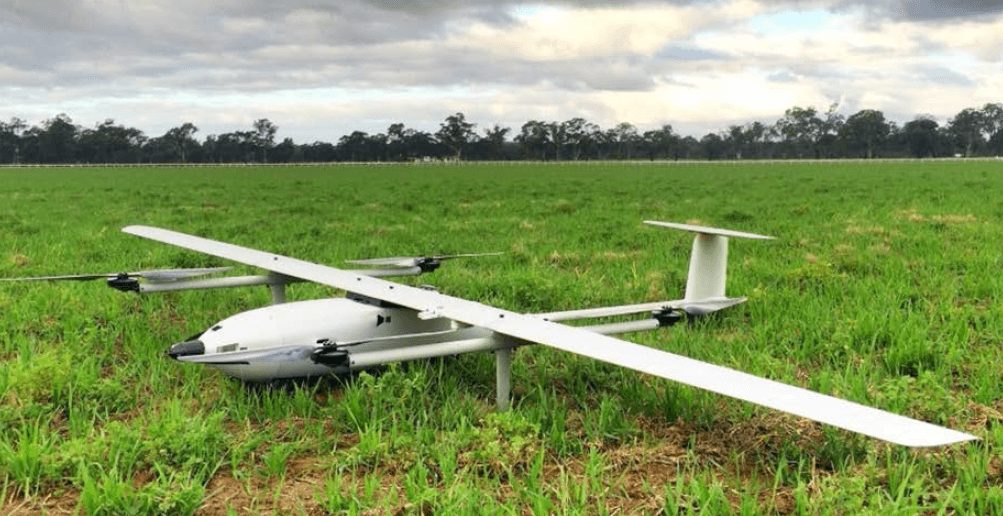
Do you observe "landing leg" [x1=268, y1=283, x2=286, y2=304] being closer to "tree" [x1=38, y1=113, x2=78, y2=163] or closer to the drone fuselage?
the drone fuselage

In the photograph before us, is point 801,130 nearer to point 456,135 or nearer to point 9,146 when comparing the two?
point 456,135

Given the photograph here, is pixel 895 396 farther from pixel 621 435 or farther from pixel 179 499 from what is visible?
pixel 179 499

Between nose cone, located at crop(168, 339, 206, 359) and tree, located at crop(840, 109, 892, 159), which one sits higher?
tree, located at crop(840, 109, 892, 159)

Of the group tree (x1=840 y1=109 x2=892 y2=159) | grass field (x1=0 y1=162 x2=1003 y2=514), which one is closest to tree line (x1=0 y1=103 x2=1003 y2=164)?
tree (x1=840 y1=109 x2=892 y2=159)

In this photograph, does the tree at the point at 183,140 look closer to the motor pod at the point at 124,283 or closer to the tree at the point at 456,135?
the tree at the point at 456,135

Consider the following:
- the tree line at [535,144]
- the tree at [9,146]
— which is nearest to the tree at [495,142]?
the tree line at [535,144]

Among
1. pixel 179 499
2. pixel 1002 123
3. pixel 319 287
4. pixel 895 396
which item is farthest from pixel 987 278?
pixel 1002 123
